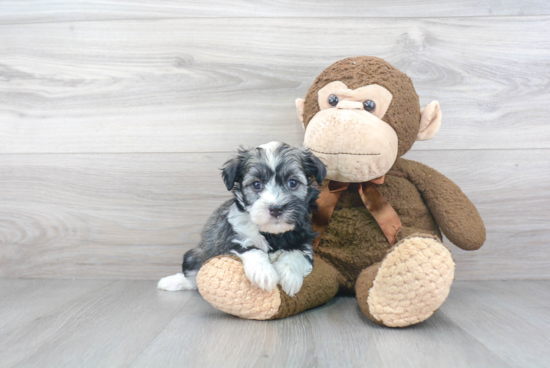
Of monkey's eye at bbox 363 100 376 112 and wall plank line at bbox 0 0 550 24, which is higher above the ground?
wall plank line at bbox 0 0 550 24

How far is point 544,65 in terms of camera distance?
79.0 inches

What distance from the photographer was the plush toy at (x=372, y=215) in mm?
1309

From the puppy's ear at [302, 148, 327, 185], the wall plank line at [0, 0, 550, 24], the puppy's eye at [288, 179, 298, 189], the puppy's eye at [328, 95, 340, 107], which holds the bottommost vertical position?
the puppy's eye at [288, 179, 298, 189]

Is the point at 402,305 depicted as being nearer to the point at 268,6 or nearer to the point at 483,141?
the point at 483,141

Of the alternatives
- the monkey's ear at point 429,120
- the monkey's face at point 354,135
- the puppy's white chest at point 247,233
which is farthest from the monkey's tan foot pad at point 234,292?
the monkey's ear at point 429,120

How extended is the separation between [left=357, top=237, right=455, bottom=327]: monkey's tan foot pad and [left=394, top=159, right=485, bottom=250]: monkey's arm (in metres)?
0.35

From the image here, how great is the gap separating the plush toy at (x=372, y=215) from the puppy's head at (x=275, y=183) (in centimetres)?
9

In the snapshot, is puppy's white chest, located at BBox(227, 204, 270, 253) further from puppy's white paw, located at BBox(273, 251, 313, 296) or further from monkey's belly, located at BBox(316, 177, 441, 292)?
monkey's belly, located at BBox(316, 177, 441, 292)

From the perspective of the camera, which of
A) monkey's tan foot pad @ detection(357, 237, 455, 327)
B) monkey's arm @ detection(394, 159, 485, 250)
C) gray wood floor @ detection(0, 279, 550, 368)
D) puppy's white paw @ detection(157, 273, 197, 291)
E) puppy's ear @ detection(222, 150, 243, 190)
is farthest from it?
puppy's white paw @ detection(157, 273, 197, 291)

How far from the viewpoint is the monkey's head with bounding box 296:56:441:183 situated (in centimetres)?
151

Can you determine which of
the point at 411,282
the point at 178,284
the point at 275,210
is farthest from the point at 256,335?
the point at 178,284

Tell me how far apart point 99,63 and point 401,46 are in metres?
1.45

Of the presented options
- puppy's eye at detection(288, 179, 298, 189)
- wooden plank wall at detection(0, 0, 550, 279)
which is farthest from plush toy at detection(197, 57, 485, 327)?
wooden plank wall at detection(0, 0, 550, 279)

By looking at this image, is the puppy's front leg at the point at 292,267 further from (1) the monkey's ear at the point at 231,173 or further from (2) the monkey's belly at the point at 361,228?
(1) the monkey's ear at the point at 231,173
